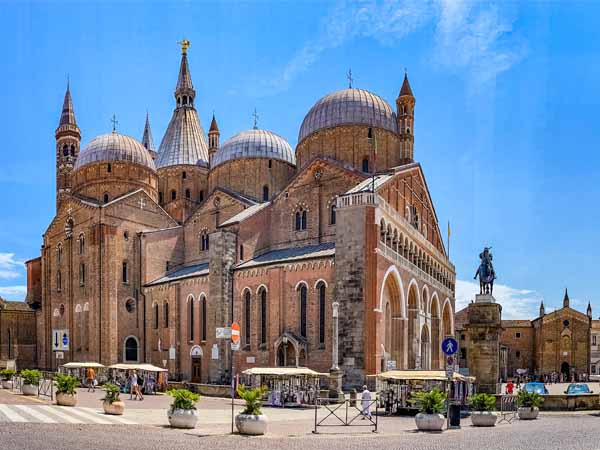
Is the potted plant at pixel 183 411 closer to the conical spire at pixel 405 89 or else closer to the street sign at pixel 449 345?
the street sign at pixel 449 345

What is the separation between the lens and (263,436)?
16797 mm

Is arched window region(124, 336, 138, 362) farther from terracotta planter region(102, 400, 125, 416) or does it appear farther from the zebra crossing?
terracotta planter region(102, 400, 125, 416)

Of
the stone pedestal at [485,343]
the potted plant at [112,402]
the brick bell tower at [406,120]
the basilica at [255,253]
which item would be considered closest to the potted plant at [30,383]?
the potted plant at [112,402]

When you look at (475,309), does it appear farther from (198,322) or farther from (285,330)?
(198,322)

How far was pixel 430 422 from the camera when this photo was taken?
1819cm

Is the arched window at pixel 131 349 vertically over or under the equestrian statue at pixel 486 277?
under

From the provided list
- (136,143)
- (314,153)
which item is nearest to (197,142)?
(136,143)

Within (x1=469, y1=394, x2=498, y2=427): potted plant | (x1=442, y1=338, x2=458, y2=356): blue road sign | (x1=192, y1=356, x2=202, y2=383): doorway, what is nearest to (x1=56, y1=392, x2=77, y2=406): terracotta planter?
(x1=442, y1=338, x2=458, y2=356): blue road sign

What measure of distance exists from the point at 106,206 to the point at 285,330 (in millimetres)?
19846

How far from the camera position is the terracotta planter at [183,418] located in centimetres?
1780

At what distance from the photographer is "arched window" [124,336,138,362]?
47344mm

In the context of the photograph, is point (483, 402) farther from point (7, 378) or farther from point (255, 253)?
point (7, 378)

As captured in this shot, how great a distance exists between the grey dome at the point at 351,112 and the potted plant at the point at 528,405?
1039 inches

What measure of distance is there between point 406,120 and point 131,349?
27.3m
